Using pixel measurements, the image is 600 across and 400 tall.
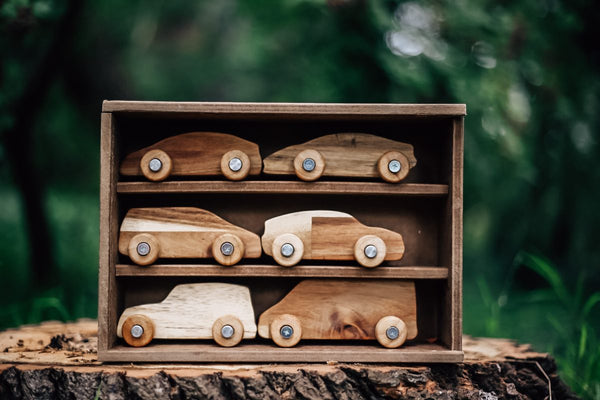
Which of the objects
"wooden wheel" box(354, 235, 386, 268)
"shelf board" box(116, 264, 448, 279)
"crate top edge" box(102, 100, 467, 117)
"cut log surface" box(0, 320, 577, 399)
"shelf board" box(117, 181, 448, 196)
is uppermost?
"crate top edge" box(102, 100, 467, 117)

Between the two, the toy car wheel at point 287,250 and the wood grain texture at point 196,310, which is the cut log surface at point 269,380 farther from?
the toy car wheel at point 287,250

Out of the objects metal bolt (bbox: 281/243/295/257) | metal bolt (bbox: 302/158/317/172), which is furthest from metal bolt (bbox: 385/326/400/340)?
metal bolt (bbox: 302/158/317/172)

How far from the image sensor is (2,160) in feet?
14.1

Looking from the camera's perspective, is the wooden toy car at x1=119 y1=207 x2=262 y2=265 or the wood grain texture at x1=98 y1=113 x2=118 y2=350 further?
the wooden toy car at x1=119 y1=207 x2=262 y2=265

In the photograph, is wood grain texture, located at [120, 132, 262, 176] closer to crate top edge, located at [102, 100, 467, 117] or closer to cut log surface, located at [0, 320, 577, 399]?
crate top edge, located at [102, 100, 467, 117]

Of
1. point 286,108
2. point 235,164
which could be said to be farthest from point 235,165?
point 286,108

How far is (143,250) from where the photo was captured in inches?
90.8

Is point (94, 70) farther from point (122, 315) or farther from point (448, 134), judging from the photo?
point (448, 134)

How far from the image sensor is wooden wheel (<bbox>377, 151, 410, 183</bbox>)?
2346 millimetres

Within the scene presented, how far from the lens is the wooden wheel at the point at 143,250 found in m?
2.30

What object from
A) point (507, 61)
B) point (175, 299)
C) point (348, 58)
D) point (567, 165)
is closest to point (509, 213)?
point (567, 165)

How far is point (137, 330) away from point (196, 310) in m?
0.24

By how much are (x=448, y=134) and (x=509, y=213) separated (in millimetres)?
2598

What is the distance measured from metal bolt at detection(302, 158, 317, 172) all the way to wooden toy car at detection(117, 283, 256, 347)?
0.58 m
